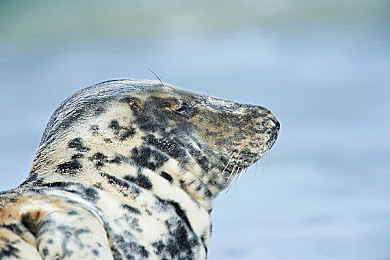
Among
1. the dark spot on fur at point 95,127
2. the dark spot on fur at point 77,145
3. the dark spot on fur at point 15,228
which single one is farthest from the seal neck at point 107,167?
the dark spot on fur at point 15,228

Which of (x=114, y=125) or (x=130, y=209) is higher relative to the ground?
(x=114, y=125)

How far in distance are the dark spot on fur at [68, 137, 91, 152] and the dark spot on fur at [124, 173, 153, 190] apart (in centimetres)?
40

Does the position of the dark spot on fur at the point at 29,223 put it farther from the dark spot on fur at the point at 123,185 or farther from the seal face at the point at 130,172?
the dark spot on fur at the point at 123,185

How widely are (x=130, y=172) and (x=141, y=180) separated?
0.36ft

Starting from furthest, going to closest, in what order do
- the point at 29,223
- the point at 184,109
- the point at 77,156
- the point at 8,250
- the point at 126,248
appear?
the point at 184,109, the point at 77,156, the point at 126,248, the point at 29,223, the point at 8,250

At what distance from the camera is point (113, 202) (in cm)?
546

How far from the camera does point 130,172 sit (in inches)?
228

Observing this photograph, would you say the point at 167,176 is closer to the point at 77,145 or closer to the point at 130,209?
the point at 130,209

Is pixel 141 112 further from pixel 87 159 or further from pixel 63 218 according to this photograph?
pixel 63 218

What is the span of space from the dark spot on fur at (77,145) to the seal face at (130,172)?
1 centimetres

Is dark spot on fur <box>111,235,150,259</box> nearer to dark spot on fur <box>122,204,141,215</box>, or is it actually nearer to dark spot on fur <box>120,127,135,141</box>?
dark spot on fur <box>122,204,141,215</box>

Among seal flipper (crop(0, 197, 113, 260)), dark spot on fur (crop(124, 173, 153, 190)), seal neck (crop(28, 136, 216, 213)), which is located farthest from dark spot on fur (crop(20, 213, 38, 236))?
dark spot on fur (crop(124, 173, 153, 190))

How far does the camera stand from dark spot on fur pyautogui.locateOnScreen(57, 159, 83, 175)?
5.62m

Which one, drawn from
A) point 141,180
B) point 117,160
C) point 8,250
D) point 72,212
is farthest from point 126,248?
point 8,250
